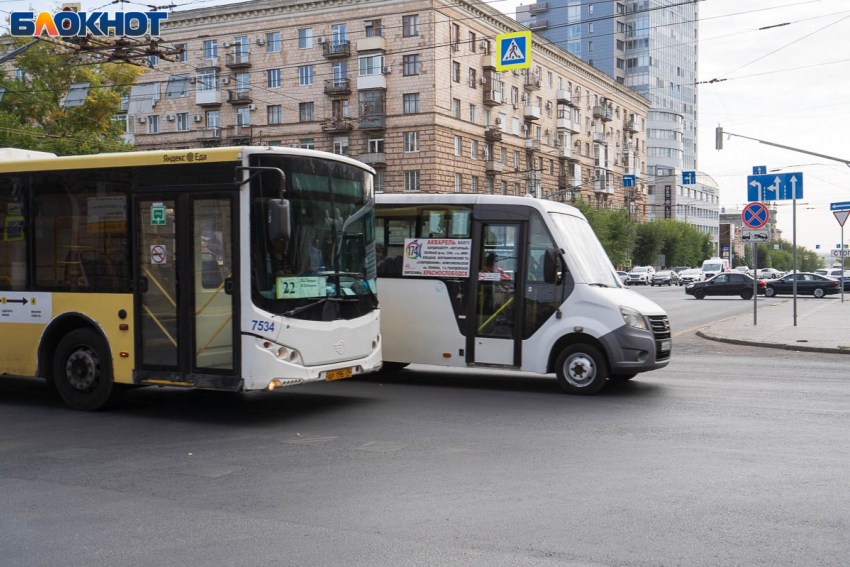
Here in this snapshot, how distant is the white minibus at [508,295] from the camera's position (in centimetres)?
1057

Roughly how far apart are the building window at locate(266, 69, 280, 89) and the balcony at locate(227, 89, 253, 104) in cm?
171

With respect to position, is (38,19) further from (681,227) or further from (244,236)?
(681,227)

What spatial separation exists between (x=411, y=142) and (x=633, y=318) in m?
47.2

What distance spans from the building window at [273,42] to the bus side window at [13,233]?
50475 millimetres

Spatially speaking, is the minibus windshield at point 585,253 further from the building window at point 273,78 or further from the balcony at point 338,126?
the building window at point 273,78

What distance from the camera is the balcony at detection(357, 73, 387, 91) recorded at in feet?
182

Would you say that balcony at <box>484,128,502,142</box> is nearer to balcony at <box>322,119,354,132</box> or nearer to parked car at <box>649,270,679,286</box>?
balcony at <box>322,119,354,132</box>

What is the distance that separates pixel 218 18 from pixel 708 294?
3770 centimetres

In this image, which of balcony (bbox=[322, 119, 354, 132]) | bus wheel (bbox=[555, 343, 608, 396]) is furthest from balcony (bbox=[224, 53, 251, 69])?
bus wheel (bbox=[555, 343, 608, 396])

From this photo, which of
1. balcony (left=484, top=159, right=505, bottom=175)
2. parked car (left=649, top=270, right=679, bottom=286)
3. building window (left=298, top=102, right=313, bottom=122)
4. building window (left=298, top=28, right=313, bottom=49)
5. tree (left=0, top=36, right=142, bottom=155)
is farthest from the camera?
parked car (left=649, top=270, right=679, bottom=286)

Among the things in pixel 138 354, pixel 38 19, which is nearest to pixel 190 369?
pixel 138 354

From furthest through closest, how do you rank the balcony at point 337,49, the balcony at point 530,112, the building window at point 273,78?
1. the balcony at point 530,112
2. the building window at point 273,78
3. the balcony at point 337,49

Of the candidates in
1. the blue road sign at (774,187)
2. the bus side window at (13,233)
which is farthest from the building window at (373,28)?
the bus side window at (13,233)

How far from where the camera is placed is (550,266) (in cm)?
1080
